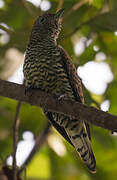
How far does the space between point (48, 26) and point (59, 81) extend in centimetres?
101

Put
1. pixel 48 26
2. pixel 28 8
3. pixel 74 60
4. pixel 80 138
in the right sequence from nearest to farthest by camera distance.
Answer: pixel 80 138 < pixel 48 26 < pixel 74 60 < pixel 28 8

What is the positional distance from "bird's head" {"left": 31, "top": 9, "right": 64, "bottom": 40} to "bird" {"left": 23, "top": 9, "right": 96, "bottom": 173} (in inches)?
9.1

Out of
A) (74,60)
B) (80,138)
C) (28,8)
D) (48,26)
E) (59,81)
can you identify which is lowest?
(80,138)

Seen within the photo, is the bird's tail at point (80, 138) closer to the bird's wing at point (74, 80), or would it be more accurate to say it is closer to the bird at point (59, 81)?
the bird at point (59, 81)

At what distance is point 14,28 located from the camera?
5.91 meters

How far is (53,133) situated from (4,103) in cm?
84

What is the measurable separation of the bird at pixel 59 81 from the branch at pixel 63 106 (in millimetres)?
460

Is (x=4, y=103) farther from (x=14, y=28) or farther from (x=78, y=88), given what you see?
(x=78, y=88)

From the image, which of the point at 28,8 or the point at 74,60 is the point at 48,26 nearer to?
the point at 74,60

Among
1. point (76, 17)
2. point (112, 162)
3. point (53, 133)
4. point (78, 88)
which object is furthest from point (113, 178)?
point (76, 17)

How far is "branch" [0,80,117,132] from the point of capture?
3.12m

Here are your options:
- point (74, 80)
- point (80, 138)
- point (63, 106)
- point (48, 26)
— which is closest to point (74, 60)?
point (48, 26)

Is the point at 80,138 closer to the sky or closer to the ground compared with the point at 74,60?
closer to the ground

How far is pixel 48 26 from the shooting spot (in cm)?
490
